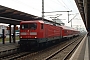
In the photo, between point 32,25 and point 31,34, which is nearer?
point 31,34

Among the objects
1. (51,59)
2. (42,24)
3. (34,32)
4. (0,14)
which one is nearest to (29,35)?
(34,32)

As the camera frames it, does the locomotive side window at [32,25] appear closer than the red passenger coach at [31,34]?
No

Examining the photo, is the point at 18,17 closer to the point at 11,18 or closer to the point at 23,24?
the point at 11,18

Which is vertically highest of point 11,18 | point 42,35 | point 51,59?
point 11,18

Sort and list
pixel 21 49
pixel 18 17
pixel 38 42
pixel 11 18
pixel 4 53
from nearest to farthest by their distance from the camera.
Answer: pixel 4 53 < pixel 38 42 < pixel 21 49 < pixel 11 18 < pixel 18 17

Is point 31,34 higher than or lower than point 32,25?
lower

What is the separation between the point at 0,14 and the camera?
69.2 ft

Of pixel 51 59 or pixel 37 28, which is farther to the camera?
pixel 37 28

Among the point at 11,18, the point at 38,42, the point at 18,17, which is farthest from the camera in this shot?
the point at 18,17

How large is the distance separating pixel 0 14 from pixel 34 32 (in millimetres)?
4038

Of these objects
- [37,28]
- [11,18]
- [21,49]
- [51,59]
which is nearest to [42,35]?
[37,28]

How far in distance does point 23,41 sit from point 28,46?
745 millimetres

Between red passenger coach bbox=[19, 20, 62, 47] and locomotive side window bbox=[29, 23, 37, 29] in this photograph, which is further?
locomotive side window bbox=[29, 23, 37, 29]

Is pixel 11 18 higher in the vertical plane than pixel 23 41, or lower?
higher
